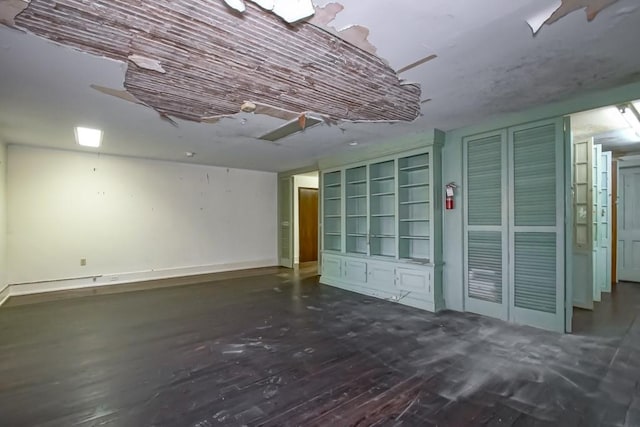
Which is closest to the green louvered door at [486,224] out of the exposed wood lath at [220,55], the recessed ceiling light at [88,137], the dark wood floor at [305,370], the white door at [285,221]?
the dark wood floor at [305,370]

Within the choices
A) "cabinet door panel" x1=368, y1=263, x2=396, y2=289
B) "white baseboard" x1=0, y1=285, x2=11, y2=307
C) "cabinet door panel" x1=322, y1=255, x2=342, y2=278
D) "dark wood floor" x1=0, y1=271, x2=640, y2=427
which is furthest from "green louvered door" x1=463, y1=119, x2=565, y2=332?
"white baseboard" x1=0, y1=285, x2=11, y2=307


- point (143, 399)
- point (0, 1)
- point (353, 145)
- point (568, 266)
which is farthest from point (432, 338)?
point (0, 1)

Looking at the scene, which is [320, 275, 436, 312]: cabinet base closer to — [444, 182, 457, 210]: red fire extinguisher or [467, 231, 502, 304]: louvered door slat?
[467, 231, 502, 304]: louvered door slat

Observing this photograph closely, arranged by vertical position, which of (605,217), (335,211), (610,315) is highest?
(335,211)

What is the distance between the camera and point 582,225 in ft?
14.1

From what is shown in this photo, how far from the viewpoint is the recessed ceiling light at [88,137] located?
4.10 meters

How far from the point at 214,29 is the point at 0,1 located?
109cm

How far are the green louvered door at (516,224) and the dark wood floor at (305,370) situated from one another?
0.34m

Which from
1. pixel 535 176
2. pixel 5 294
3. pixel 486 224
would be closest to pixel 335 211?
pixel 486 224

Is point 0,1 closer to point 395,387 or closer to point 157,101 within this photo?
point 157,101

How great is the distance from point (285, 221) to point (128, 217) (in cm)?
348

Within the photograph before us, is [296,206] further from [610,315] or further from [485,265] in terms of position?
[610,315]

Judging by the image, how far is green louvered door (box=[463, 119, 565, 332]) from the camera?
132 inches

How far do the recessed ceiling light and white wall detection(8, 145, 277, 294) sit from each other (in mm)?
972
